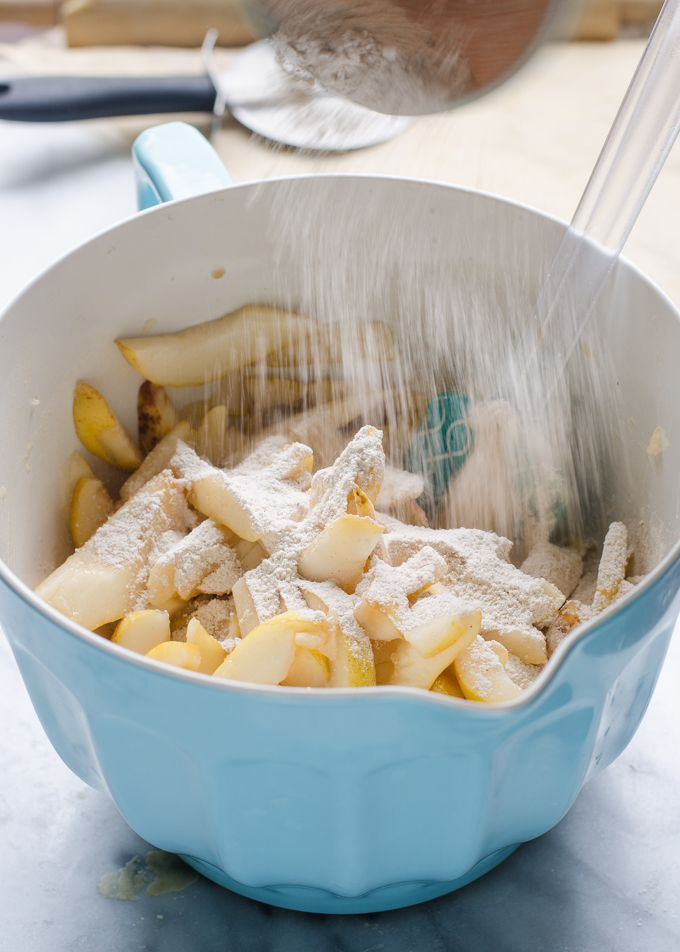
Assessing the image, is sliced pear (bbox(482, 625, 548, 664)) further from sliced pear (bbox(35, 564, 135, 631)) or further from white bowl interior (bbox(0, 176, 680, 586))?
sliced pear (bbox(35, 564, 135, 631))

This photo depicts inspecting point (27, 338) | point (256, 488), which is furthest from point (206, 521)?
point (27, 338)

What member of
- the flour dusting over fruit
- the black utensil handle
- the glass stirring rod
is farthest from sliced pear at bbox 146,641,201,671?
the black utensil handle

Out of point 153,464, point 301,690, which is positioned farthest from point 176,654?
point 153,464

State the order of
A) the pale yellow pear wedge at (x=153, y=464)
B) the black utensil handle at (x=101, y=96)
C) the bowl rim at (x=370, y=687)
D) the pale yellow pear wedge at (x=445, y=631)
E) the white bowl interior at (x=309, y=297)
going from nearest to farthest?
the bowl rim at (x=370, y=687) < the pale yellow pear wedge at (x=445, y=631) < the white bowl interior at (x=309, y=297) < the pale yellow pear wedge at (x=153, y=464) < the black utensil handle at (x=101, y=96)

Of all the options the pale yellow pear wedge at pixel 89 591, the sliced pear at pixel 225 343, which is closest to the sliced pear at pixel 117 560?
the pale yellow pear wedge at pixel 89 591

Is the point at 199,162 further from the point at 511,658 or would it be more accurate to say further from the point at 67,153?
the point at 67,153

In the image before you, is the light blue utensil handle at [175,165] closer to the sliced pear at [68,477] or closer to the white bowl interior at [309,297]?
the white bowl interior at [309,297]

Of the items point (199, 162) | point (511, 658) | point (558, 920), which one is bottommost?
point (558, 920)
